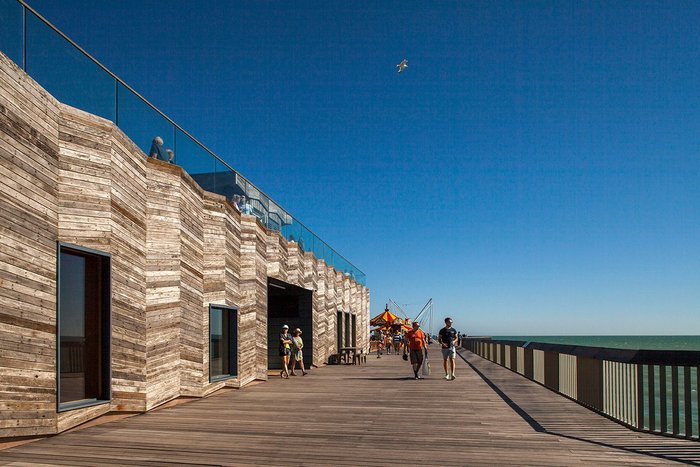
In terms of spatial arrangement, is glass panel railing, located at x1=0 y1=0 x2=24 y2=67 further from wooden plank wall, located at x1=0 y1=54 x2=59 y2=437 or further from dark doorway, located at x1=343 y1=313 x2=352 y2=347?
dark doorway, located at x1=343 y1=313 x2=352 y2=347

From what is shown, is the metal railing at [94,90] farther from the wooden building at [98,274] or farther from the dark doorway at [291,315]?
the dark doorway at [291,315]

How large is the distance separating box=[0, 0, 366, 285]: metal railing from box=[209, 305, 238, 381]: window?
2729mm

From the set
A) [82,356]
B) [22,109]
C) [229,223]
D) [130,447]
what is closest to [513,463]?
[130,447]

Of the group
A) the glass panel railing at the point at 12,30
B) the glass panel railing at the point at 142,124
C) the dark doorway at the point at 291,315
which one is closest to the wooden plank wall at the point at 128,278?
the glass panel railing at the point at 142,124

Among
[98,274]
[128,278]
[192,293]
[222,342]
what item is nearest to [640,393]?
[128,278]

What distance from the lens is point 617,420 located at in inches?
364

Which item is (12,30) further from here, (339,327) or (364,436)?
(339,327)

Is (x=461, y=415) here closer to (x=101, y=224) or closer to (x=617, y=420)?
(x=617, y=420)

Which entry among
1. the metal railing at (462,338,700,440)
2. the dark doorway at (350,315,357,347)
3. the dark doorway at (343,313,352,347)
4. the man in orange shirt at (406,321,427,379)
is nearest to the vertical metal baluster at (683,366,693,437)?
the metal railing at (462,338,700,440)

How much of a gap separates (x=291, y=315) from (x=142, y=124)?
543 inches

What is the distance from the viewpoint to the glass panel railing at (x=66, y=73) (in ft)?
27.4

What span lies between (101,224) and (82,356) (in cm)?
193

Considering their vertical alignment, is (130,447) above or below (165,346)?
below

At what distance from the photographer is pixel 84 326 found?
9492 mm
